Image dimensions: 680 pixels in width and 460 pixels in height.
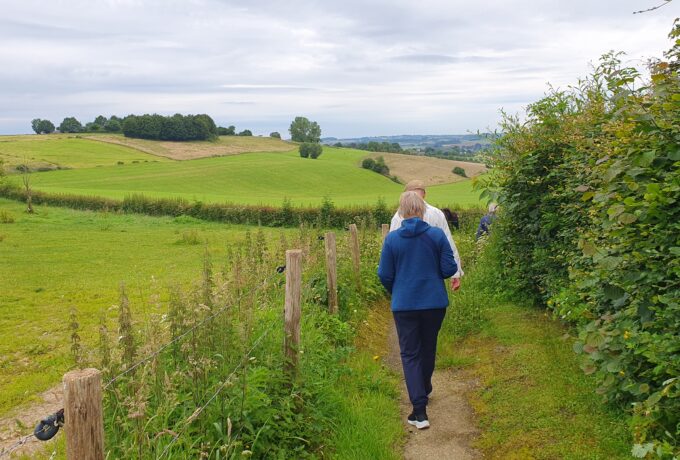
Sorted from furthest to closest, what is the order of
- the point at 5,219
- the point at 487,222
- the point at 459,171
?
the point at 459,171, the point at 5,219, the point at 487,222

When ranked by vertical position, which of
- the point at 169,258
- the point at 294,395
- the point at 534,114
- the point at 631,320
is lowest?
the point at 169,258

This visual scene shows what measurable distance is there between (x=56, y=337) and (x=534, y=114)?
30.9ft

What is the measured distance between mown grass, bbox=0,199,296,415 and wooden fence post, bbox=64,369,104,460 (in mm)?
2461

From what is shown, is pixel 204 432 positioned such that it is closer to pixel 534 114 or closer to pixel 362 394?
pixel 362 394

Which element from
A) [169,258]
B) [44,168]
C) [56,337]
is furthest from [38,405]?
[44,168]

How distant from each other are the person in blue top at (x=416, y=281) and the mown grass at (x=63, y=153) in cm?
6501

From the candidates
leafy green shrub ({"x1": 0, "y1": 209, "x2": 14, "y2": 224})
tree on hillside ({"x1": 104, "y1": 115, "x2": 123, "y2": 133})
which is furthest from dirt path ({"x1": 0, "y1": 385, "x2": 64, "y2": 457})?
tree on hillside ({"x1": 104, "y1": 115, "x2": 123, "y2": 133})

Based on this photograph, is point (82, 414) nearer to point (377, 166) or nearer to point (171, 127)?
point (377, 166)

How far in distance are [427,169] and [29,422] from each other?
70.4 meters

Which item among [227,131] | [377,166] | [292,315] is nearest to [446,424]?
[292,315]

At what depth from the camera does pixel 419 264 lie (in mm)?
5430

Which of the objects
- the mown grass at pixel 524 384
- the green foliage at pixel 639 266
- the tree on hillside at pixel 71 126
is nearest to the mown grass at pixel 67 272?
the mown grass at pixel 524 384

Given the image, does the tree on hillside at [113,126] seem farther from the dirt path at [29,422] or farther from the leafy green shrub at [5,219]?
the dirt path at [29,422]

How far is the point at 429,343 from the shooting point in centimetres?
566
